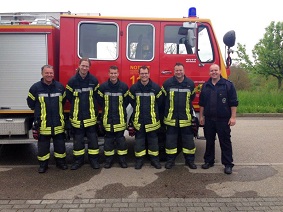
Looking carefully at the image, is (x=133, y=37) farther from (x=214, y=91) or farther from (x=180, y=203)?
(x=180, y=203)

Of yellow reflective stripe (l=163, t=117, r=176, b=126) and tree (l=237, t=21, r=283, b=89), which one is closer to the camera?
yellow reflective stripe (l=163, t=117, r=176, b=126)

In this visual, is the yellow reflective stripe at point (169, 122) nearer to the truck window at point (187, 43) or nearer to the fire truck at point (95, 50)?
the fire truck at point (95, 50)

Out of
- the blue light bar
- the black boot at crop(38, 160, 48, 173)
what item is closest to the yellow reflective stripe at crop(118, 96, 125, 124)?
the black boot at crop(38, 160, 48, 173)

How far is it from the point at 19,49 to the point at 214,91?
3.39 m

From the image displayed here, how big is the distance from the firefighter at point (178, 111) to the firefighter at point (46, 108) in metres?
1.76

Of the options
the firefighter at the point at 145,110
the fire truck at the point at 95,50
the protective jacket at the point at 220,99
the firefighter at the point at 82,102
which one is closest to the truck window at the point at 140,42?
the fire truck at the point at 95,50

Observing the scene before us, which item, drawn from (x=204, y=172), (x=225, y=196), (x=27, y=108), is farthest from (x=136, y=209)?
(x=27, y=108)

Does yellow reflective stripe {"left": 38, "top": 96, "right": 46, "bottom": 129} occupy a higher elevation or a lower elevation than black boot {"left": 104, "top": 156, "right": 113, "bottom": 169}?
higher

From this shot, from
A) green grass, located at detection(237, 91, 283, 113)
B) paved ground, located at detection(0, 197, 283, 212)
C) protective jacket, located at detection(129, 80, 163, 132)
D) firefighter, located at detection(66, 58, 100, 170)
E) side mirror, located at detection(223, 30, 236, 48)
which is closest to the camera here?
paved ground, located at detection(0, 197, 283, 212)

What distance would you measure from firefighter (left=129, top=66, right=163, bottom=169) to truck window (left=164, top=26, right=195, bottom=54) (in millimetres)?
803

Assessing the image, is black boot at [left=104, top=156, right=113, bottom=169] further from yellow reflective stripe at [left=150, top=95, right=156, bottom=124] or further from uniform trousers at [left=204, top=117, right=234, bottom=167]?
uniform trousers at [left=204, top=117, right=234, bottom=167]

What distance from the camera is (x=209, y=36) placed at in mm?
5531

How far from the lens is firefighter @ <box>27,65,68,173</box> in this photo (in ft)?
16.1

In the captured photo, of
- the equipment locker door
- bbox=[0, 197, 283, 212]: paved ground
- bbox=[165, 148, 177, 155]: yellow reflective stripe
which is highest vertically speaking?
the equipment locker door
